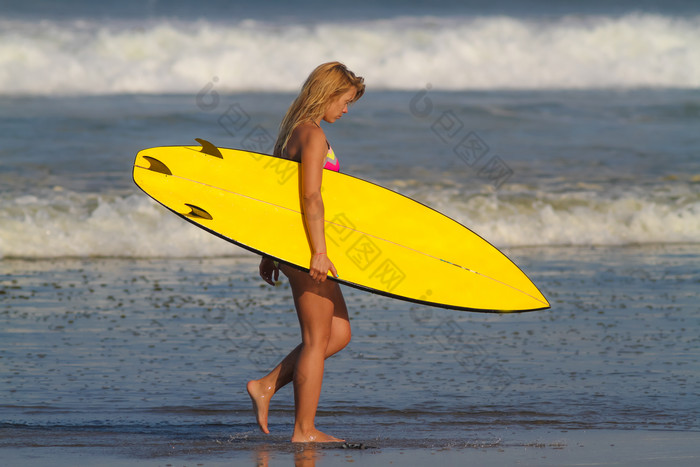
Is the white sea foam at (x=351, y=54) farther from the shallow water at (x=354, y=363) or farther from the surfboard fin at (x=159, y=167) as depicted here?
the surfboard fin at (x=159, y=167)

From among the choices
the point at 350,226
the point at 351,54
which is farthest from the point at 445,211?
the point at 351,54

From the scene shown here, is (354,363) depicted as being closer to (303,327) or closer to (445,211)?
(303,327)

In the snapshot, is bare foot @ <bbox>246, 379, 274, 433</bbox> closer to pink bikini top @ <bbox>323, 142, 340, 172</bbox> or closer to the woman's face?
pink bikini top @ <bbox>323, 142, 340, 172</bbox>

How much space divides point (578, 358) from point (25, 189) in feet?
25.2

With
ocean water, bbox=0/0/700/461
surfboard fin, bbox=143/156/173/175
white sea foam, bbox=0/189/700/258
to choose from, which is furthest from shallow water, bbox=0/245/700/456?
white sea foam, bbox=0/189/700/258

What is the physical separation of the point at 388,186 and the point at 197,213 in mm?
7697

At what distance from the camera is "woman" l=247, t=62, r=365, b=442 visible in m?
3.46

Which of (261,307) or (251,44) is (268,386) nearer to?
(261,307)

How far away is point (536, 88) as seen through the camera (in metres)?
21.0

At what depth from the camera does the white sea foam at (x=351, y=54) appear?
2008 cm

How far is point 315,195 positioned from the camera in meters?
3.44

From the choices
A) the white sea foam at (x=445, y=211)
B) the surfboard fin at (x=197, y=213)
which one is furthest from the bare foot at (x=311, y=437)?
the white sea foam at (x=445, y=211)

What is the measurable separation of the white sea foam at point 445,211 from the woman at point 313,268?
507cm

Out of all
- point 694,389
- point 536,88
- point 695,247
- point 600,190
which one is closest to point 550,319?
point 694,389
